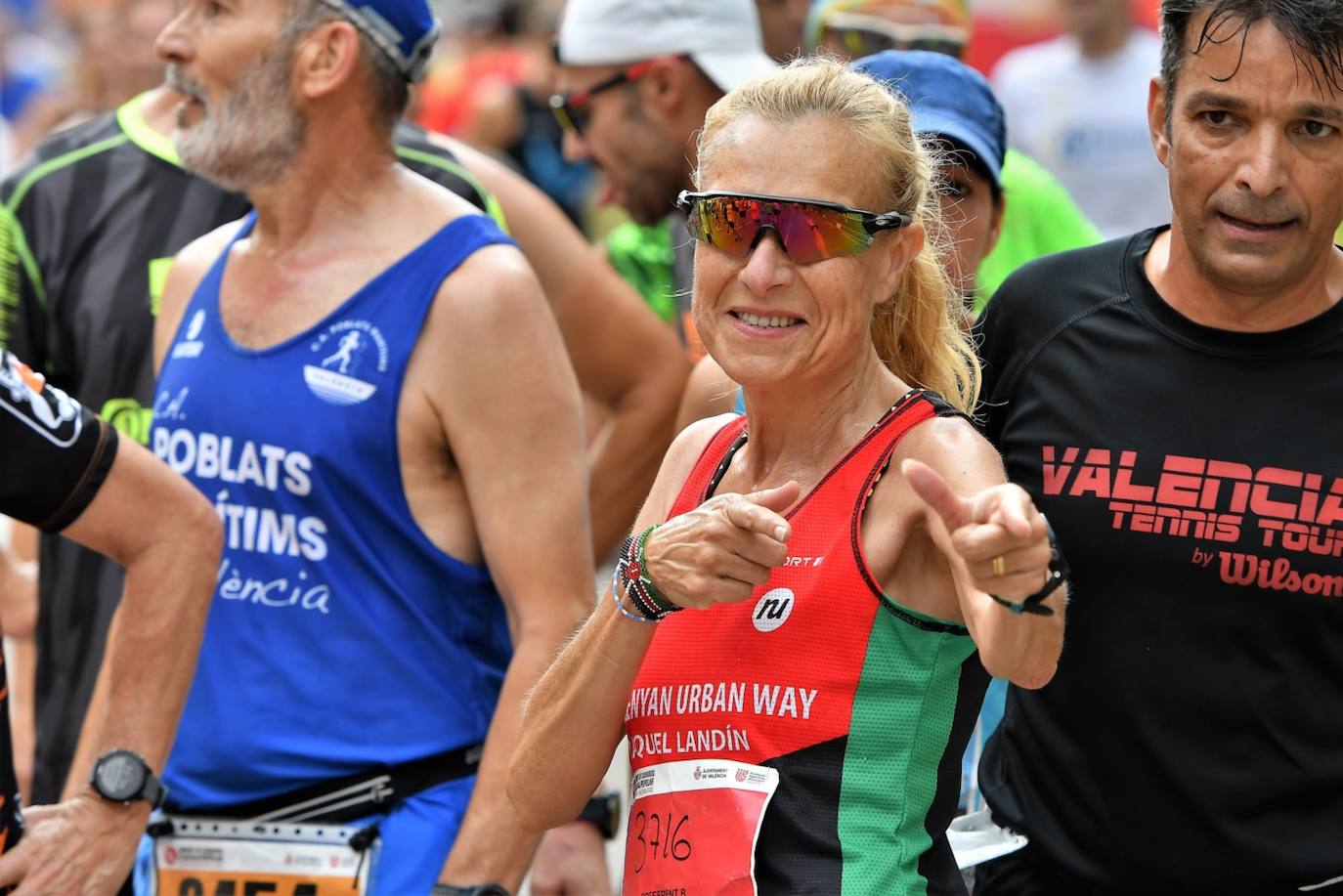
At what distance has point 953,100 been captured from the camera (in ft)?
14.5

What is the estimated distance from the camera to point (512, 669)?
387 cm

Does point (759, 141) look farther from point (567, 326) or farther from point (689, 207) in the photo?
point (567, 326)

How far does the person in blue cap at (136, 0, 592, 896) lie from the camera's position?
387 centimetres

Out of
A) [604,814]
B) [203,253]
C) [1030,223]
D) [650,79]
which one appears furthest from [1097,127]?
[203,253]

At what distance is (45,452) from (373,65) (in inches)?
49.6

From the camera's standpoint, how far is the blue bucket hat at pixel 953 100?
14.2 ft

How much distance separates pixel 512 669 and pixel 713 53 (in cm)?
225

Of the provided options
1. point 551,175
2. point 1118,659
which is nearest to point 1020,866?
point 1118,659

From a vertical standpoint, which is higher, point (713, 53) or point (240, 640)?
point (713, 53)

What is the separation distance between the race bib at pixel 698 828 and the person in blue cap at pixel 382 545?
864 mm

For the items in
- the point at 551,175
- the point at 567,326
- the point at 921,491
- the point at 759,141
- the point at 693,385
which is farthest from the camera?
the point at 551,175

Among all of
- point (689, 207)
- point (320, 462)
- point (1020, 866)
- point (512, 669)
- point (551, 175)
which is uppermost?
point (551, 175)

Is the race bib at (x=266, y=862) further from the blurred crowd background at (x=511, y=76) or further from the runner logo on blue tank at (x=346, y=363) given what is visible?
the blurred crowd background at (x=511, y=76)

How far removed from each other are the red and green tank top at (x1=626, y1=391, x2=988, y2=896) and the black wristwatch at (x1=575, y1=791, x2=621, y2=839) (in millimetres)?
1554
